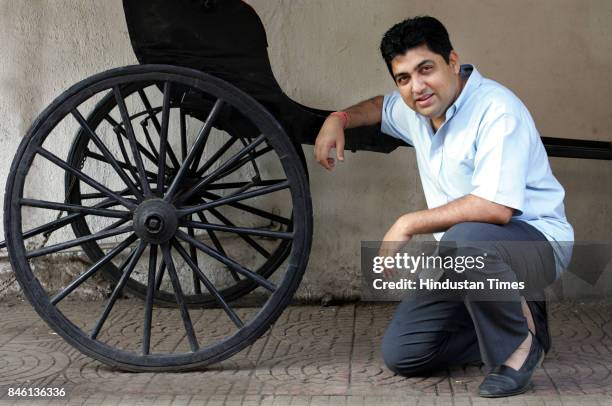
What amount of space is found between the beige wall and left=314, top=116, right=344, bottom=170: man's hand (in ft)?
3.61

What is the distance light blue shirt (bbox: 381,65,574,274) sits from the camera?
3650 mm

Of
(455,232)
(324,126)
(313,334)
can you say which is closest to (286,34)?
(324,126)

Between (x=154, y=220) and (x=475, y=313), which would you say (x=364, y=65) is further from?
(x=475, y=313)

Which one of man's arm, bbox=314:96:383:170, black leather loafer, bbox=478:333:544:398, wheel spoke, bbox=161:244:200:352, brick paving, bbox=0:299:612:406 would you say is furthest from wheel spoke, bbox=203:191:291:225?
black leather loafer, bbox=478:333:544:398

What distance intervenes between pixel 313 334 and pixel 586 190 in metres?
1.60

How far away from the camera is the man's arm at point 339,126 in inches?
159

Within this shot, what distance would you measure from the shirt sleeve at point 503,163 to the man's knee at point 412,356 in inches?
25.9

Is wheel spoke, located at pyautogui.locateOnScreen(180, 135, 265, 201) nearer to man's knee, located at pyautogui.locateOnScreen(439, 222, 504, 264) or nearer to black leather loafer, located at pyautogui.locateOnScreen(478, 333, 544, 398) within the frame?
man's knee, located at pyautogui.locateOnScreen(439, 222, 504, 264)

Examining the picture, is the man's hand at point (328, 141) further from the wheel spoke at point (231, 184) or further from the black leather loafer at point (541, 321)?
the black leather loafer at point (541, 321)

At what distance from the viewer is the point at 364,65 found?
17.0ft

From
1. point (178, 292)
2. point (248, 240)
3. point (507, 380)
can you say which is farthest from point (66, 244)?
point (507, 380)

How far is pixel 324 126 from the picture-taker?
4.13 meters

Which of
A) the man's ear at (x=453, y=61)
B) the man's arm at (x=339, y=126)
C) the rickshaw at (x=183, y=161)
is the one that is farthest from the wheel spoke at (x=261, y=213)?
the man's ear at (x=453, y=61)

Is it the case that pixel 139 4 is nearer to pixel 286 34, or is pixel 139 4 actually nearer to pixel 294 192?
pixel 294 192
